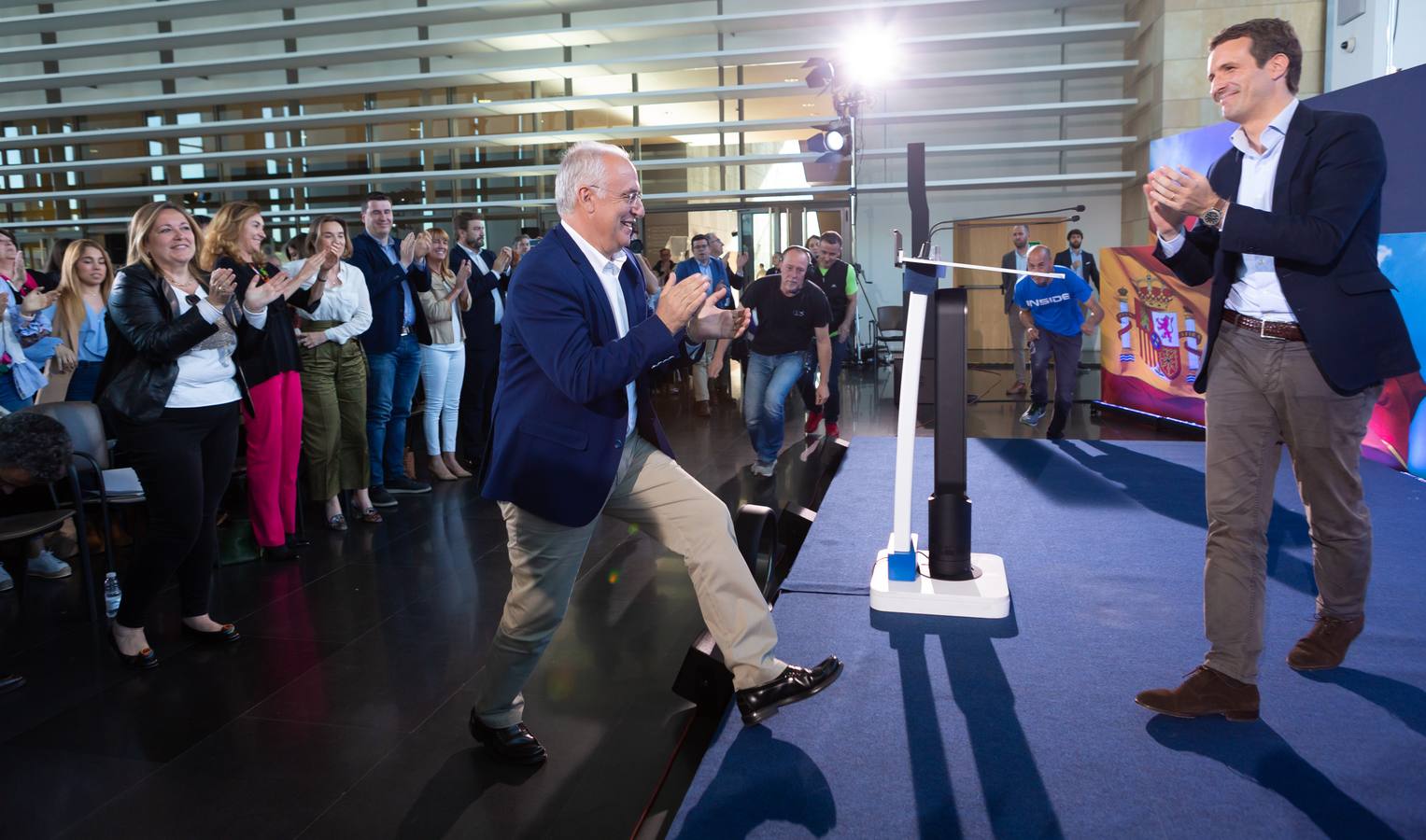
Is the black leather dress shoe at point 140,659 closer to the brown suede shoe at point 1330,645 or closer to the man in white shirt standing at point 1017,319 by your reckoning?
the brown suede shoe at point 1330,645

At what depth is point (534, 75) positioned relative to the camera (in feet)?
38.4

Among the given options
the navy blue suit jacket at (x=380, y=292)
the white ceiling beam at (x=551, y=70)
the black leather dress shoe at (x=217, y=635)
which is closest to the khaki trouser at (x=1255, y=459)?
the black leather dress shoe at (x=217, y=635)

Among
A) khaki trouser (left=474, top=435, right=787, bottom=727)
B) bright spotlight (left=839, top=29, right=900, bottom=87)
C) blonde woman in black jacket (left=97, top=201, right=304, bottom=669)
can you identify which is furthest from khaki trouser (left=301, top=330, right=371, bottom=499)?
bright spotlight (left=839, top=29, right=900, bottom=87)

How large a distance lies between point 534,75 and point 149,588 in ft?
32.5

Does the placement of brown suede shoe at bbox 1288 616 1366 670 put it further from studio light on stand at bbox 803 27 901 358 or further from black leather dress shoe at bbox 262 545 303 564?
studio light on stand at bbox 803 27 901 358

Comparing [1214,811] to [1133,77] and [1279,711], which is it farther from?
[1133,77]

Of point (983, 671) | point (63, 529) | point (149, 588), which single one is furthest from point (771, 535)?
point (63, 529)

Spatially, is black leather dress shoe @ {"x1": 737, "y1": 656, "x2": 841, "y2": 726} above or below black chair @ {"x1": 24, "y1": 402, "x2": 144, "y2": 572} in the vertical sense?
below

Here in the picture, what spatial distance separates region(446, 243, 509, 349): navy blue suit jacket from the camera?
628cm

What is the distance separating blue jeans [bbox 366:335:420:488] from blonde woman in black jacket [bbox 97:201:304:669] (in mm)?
1951

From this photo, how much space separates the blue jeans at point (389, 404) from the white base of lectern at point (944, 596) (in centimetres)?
331

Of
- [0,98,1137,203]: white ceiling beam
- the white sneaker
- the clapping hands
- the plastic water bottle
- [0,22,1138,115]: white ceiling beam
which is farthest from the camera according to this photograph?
[0,98,1137,203]: white ceiling beam

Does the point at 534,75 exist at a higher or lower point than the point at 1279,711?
higher

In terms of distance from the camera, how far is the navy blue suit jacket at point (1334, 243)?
6.63 feet
